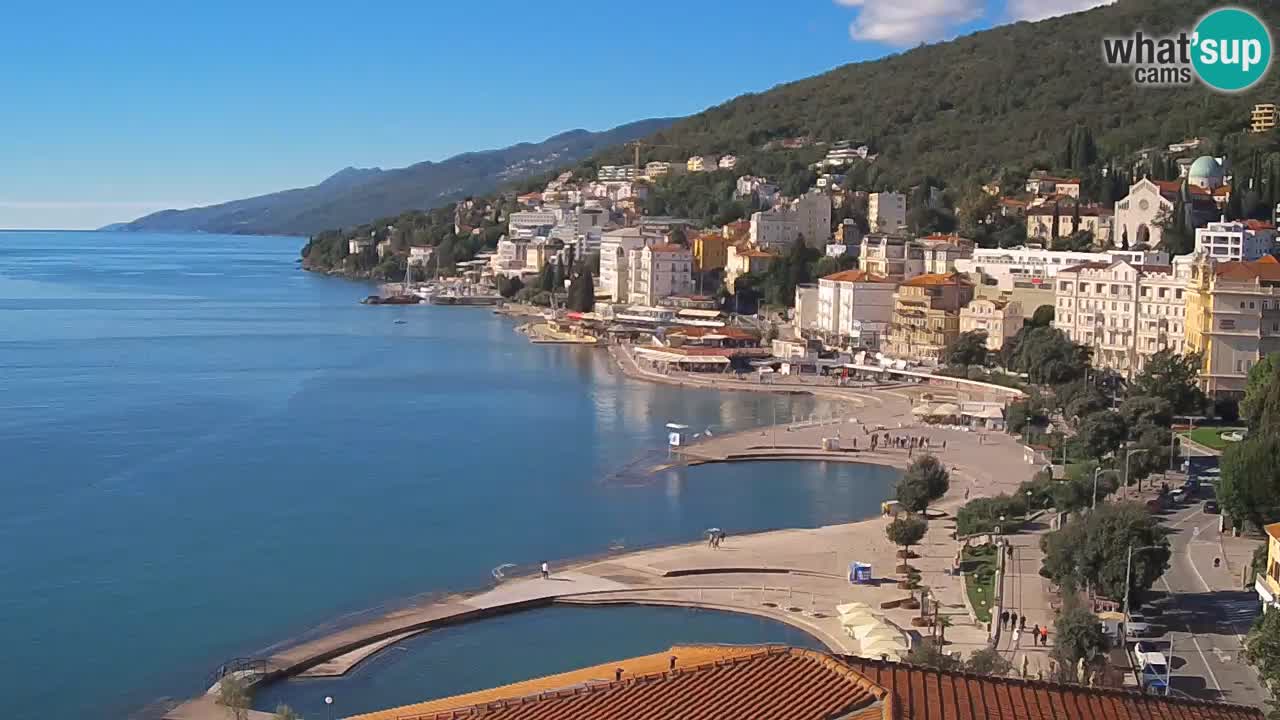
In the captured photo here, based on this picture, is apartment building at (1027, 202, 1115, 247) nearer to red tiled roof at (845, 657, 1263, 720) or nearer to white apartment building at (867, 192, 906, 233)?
white apartment building at (867, 192, 906, 233)

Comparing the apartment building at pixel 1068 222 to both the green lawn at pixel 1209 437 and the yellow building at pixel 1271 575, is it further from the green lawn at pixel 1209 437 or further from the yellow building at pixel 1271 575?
the yellow building at pixel 1271 575

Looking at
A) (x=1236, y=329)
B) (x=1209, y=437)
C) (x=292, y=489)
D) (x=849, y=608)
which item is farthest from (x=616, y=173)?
(x=849, y=608)

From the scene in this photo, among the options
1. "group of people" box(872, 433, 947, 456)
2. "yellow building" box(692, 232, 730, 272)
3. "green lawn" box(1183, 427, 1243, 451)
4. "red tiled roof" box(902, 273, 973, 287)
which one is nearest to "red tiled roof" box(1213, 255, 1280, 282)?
"green lawn" box(1183, 427, 1243, 451)

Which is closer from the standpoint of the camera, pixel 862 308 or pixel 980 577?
pixel 980 577

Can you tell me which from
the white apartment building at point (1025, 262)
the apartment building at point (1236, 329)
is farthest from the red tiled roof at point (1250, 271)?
the white apartment building at point (1025, 262)

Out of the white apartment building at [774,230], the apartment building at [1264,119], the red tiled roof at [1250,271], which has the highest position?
the apartment building at [1264,119]

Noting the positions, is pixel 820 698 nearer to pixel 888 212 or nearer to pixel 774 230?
pixel 774 230
